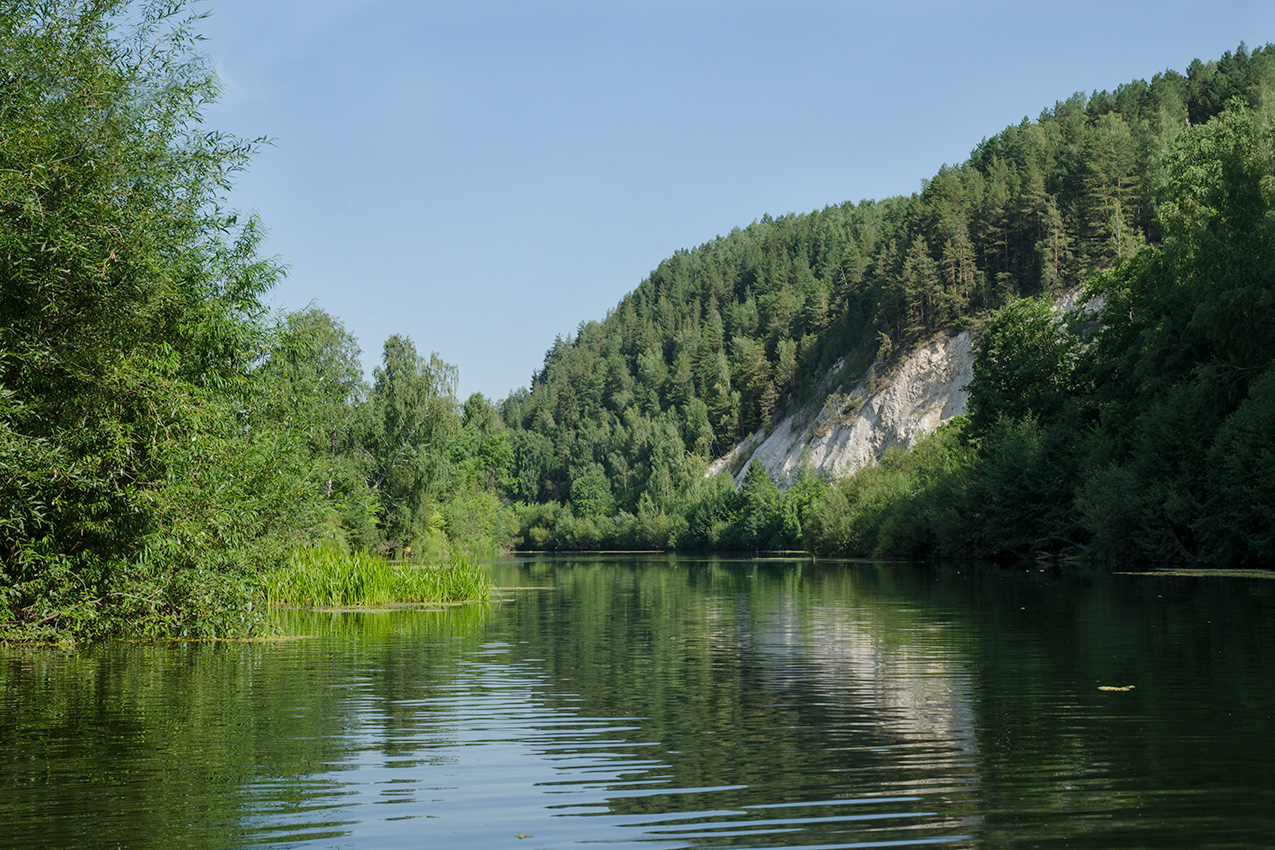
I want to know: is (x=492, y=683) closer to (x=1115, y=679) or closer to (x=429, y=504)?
(x=1115, y=679)

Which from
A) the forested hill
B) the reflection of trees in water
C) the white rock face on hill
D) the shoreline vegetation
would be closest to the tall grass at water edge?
the shoreline vegetation

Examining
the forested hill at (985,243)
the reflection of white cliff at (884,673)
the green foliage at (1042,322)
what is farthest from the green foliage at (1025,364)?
the reflection of white cliff at (884,673)

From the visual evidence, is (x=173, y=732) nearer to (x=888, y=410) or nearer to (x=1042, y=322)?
(x=1042, y=322)

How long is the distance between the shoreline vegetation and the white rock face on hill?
4.14 meters

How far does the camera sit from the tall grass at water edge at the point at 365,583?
3694 centimetres

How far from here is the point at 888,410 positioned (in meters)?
137

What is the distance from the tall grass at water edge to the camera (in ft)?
121

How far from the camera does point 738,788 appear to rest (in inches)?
418

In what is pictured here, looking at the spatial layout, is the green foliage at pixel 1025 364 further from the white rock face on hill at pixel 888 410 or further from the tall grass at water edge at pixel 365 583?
the tall grass at water edge at pixel 365 583

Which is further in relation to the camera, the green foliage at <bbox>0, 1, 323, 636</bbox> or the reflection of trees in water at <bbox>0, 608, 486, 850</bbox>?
the green foliage at <bbox>0, 1, 323, 636</bbox>

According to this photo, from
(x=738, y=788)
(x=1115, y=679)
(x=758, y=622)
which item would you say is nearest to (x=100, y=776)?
(x=738, y=788)

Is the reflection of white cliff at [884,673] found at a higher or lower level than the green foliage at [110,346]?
lower

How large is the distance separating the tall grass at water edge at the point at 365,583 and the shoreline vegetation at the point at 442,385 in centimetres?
12

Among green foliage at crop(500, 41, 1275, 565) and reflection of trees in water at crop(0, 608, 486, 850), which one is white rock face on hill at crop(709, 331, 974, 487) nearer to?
green foliage at crop(500, 41, 1275, 565)
